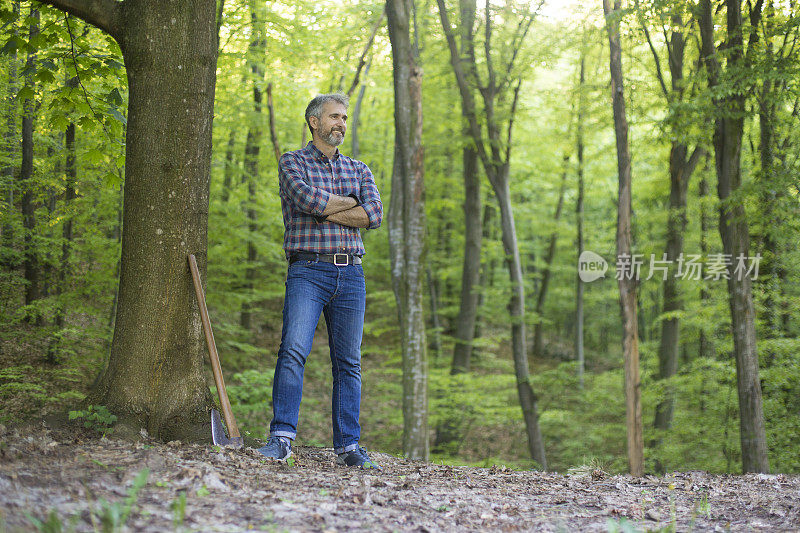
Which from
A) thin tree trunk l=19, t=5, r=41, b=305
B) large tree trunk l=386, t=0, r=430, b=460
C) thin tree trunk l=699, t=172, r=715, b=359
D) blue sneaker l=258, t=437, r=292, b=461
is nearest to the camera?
blue sneaker l=258, t=437, r=292, b=461

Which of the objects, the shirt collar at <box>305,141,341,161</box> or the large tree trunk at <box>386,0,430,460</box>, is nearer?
the shirt collar at <box>305,141,341,161</box>

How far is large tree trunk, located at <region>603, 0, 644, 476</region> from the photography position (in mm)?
8414

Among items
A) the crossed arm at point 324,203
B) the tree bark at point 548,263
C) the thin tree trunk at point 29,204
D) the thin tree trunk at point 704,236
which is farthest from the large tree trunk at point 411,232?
the tree bark at point 548,263

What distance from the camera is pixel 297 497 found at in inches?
105

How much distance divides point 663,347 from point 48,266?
1101cm

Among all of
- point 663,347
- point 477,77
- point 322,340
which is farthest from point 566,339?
point 477,77

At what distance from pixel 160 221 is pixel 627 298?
22.3 ft

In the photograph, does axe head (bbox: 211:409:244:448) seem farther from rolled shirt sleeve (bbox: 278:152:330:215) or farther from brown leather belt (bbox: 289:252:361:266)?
rolled shirt sleeve (bbox: 278:152:330:215)

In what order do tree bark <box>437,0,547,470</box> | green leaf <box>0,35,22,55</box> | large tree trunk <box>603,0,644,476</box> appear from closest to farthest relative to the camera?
1. green leaf <box>0,35,22,55</box>
2. large tree trunk <box>603,0,644,476</box>
3. tree bark <box>437,0,547,470</box>

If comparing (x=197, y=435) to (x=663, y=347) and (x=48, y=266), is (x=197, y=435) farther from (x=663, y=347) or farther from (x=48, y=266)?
(x=663, y=347)

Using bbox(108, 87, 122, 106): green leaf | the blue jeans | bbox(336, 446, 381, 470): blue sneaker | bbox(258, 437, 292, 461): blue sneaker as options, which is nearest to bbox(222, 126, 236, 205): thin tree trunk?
bbox(108, 87, 122, 106): green leaf

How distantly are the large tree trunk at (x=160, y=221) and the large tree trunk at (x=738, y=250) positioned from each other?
621cm

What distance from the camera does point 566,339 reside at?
26812mm

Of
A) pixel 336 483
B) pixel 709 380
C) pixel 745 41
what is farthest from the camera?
pixel 709 380
